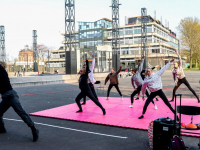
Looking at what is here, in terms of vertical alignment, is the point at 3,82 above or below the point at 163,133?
above

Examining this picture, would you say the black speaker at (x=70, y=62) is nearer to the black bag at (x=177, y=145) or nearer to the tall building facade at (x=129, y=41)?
the black bag at (x=177, y=145)

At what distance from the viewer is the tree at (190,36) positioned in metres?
57.3

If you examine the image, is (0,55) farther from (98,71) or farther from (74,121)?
(74,121)

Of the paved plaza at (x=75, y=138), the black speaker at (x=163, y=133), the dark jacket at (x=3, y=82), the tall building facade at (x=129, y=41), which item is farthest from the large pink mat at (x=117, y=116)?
the tall building facade at (x=129, y=41)

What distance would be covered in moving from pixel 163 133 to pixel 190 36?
60259mm

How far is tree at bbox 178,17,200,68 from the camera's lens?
5734cm

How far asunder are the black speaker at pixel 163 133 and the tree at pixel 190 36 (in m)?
60.0

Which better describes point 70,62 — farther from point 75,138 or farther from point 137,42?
point 137,42

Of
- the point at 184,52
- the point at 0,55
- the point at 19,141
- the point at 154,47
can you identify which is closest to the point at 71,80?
the point at 19,141

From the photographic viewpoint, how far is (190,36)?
57.7 meters

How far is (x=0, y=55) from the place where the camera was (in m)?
48.5

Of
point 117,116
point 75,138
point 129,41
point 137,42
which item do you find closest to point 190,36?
point 137,42

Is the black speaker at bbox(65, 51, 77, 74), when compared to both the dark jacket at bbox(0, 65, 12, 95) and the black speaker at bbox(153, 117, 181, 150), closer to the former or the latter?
the dark jacket at bbox(0, 65, 12, 95)

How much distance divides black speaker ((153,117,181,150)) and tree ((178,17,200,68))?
6000 cm
